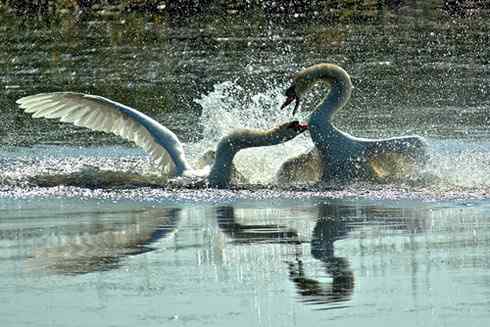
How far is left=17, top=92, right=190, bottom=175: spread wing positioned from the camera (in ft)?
48.9

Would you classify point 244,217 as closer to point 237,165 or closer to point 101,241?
point 101,241

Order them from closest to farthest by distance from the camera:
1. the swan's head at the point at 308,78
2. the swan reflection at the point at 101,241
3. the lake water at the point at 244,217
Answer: the lake water at the point at 244,217 < the swan reflection at the point at 101,241 < the swan's head at the point at 308,78

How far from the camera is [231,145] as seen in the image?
14078 millimetres

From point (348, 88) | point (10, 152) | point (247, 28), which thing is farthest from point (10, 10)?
point (348, 88)

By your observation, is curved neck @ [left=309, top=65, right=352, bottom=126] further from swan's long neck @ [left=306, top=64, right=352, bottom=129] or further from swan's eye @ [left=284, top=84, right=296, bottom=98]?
swan's eye @ [left=284, top=84, right=296, bottom=98]

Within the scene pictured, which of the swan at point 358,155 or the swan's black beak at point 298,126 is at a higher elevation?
the swan's black beak at point 298,126

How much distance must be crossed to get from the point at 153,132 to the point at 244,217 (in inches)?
137

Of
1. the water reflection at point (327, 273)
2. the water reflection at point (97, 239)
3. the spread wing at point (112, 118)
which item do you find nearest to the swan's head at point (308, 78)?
the spread wing at point (112, 118)

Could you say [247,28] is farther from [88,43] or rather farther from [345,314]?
[345,314]

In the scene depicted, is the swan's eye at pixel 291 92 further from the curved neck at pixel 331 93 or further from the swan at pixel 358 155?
the swan at pixel 358 155

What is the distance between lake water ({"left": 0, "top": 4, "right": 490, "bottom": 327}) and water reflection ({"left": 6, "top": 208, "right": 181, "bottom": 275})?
0.07 ft

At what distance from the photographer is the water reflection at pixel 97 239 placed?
9.67 m

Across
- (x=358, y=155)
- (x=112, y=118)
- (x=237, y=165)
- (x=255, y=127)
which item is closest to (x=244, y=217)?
(x=358, y=155)

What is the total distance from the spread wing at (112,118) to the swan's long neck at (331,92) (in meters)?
1.32
